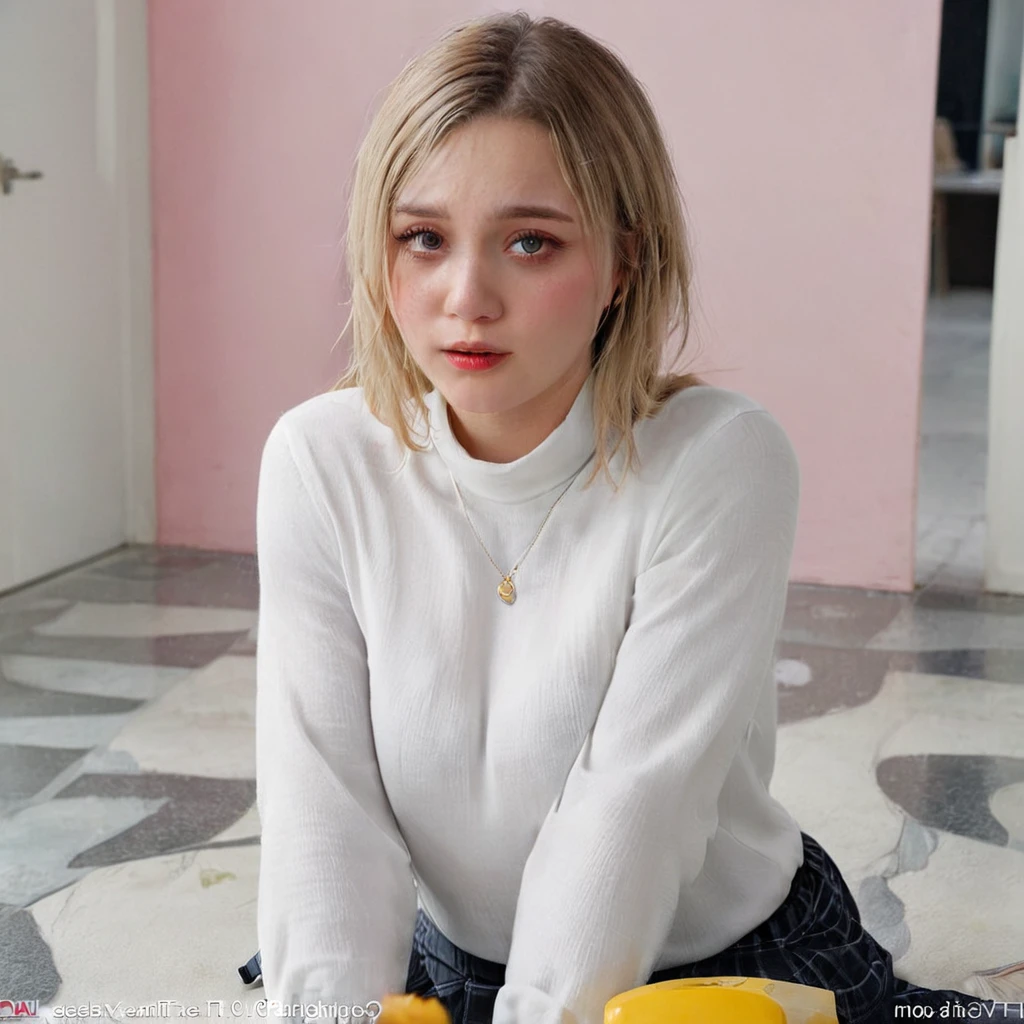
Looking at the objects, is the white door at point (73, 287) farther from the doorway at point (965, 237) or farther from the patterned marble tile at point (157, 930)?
the doorway at point (965, 237)

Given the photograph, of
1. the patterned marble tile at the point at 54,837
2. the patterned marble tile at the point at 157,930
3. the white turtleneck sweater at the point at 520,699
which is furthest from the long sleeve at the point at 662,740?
the patterned marble tile at the point at 54,837

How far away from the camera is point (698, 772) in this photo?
106cm

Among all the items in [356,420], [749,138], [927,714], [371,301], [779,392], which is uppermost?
[749,138]

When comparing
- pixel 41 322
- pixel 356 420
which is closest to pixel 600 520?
pixel 356 420

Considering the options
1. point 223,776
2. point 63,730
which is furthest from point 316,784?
point 63,730

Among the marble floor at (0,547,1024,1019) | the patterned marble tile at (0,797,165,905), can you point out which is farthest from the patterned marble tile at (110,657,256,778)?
the patterned marble tile at (0,797,165,905)

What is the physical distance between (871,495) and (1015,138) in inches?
30.8

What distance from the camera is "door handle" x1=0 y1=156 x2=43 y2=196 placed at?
2.98 meters

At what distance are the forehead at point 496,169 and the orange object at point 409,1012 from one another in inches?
21.9

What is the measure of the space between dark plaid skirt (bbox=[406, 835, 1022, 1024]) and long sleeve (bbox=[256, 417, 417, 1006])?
0.51 feet

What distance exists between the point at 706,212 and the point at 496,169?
2154 mm

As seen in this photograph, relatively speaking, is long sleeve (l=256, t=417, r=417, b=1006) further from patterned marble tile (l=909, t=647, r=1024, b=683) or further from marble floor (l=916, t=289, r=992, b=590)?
marble floor (l=916, t=289, r=992, b=590)

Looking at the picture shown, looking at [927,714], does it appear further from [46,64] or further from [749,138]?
[46,64]

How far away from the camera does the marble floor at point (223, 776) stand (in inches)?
65.2
